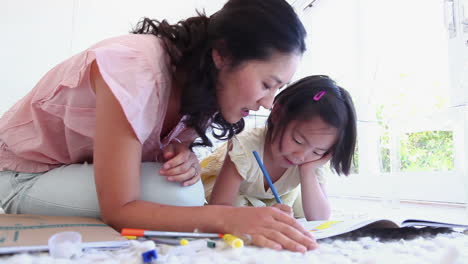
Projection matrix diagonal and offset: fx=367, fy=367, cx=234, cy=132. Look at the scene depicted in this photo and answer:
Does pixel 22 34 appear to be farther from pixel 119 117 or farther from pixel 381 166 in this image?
pixel 381 166

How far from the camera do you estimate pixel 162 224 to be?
548mm

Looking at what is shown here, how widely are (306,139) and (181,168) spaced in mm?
367

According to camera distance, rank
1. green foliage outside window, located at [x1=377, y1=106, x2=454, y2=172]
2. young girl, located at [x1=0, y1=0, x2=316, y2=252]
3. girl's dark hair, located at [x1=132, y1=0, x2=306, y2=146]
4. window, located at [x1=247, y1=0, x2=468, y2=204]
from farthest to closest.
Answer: green foliage outside window, located at [x1=377, y1=106, x2=454, y2=172]
window, located at [x1=247, y1=0, x2=468, y2=204]
girl's dark hair, located at [x1=132, y1=0, x2=306, y2=146]
young girl, located at [x1=0, y1=0, x2=316, y2=252]

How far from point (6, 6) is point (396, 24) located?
84.8 inches

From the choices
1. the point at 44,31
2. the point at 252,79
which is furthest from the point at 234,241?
the point at 44,31

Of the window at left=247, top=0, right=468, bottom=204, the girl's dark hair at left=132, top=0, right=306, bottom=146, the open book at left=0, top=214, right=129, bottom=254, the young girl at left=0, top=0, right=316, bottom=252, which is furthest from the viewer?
the window at left=247, top=0, right=468, bottom=204

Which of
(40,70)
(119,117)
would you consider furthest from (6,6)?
(119,117)

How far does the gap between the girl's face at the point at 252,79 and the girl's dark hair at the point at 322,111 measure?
0.78ft

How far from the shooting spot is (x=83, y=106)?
2.29 feet

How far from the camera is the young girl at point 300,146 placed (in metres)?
0.96

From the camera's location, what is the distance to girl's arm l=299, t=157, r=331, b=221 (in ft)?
3.39

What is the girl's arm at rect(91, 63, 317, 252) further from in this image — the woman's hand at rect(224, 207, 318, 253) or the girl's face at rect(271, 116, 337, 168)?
the girl's face at rect(271, 116, 337, 168)

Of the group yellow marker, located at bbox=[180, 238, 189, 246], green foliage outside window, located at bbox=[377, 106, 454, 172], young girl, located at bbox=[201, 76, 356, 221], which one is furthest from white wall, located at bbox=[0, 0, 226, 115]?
yellow marker, located at bbox=[180, 238, 189, 246]

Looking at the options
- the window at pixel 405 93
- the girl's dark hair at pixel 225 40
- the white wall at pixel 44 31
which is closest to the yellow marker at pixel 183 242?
the girl's dark hair at pixel 225 40
